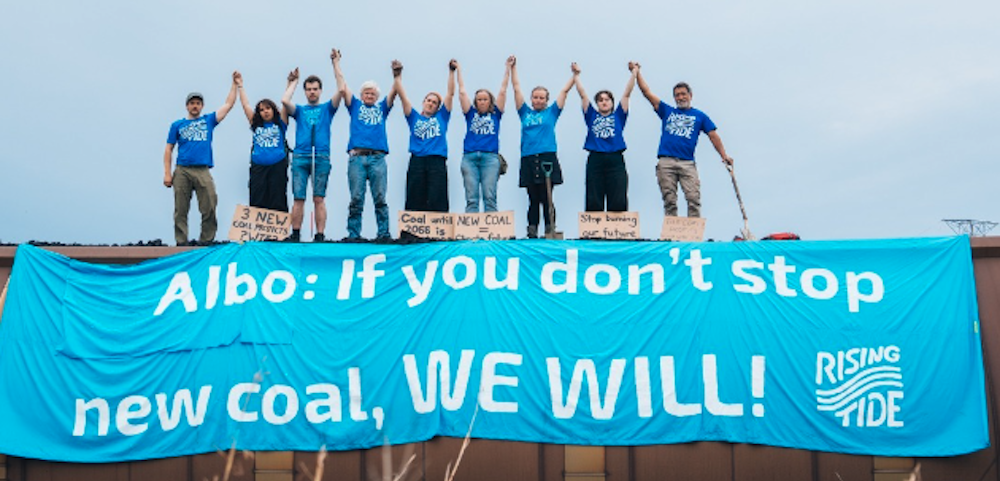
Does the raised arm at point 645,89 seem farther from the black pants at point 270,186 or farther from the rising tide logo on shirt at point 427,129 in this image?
the black pants at point 270,186

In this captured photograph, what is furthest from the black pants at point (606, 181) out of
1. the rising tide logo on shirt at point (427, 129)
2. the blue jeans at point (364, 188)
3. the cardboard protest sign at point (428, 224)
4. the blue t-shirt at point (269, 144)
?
the blue t-shirt at point (269, 144)

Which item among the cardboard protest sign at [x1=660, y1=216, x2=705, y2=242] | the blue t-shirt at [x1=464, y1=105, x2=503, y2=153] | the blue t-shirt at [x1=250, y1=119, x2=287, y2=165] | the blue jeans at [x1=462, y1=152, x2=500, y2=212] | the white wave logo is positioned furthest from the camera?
the blue t-shirt at [x1=250, y1=119, x2=287, y2=165]

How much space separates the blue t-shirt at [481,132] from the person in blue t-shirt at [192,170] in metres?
2.79

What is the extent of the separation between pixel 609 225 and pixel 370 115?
290cm

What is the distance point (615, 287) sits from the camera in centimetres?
906

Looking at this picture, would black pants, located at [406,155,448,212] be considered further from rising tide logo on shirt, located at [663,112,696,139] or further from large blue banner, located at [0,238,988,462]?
rising tide logo on shirt, located at [663,112,696,139]

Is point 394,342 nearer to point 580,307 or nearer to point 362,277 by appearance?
point 362,277

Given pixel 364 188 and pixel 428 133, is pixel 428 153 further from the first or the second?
pixel 364 188

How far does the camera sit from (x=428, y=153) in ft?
33.3

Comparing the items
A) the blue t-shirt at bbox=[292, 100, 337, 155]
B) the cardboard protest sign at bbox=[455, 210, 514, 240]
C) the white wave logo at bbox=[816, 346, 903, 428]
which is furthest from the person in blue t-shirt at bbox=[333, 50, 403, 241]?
the white wave logo at bbox=[816, 346, 903, 428]

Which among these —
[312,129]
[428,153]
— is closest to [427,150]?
[428,153]

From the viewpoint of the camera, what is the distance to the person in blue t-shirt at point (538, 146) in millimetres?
10109

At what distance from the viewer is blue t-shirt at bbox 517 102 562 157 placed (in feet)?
33.2

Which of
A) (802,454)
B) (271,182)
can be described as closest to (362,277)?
(271,182)
